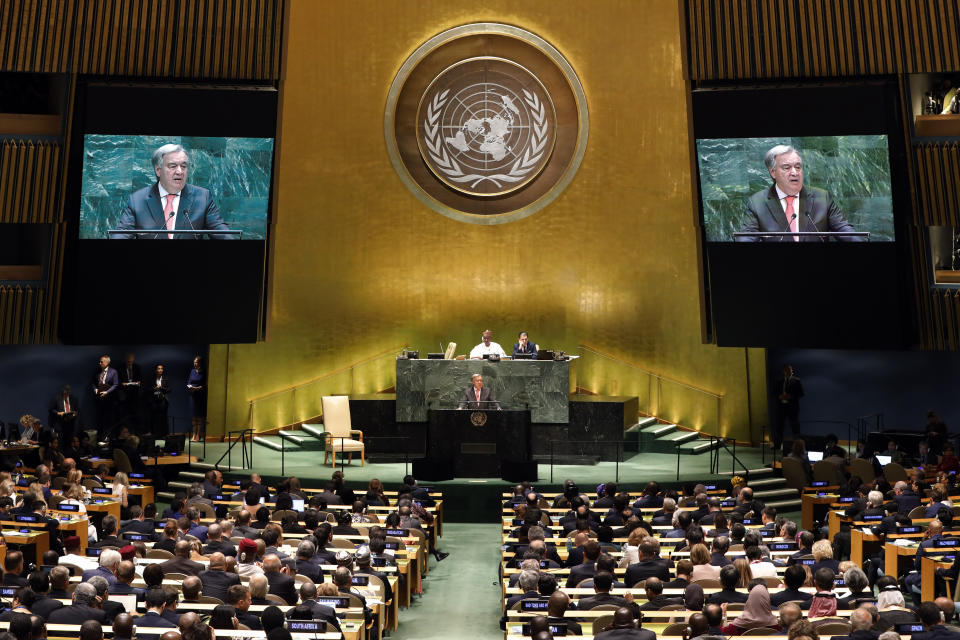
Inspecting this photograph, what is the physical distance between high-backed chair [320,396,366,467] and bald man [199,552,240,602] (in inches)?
335

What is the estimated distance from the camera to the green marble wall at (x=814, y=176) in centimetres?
1666

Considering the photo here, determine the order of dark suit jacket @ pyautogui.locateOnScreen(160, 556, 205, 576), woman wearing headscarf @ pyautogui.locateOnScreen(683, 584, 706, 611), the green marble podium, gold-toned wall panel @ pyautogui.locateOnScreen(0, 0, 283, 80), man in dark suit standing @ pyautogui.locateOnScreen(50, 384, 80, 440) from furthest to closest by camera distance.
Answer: man in dark suit standing @ pyautogui.locateOnScreen(50, 384, 80, 440) < the green marble podium < gold-toned wall panel @ pyautogui.locateOnScreen(0, 0, 283, 80) < dark suit jacket @ pyautogui.locateOnScreen(160, 556, 205, 576) < woman wearing headscarf @ pyautogui.locateOnScreen(683, 584, 706, 611)

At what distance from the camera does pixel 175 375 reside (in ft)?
68.1

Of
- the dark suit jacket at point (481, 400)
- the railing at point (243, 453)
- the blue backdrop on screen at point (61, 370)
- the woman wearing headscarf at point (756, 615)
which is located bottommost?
the woman wearing headscarf at point (756, 615)

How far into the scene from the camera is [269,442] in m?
19.4

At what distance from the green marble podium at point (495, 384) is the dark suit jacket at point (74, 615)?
33.3 feet

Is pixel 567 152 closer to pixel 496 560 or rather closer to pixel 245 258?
pixel 245 258

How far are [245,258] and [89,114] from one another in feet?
10.4

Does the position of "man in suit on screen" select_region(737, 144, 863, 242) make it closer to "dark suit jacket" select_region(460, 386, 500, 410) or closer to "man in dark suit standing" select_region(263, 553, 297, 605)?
"dark suit jacket" select_region(460, 386, 500, 410)

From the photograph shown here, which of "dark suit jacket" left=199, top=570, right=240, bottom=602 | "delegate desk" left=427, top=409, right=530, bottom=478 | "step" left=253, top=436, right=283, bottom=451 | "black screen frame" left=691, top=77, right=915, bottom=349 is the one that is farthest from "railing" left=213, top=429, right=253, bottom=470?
"dark suit jacket" left=199, top=570, right=240, bottom=602

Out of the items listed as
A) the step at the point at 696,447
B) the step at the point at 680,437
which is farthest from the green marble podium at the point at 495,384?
the step at the point at 696,447

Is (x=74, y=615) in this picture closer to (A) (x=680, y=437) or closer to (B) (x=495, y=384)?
(B) (x=495, y=384)

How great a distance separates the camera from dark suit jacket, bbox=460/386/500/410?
55.7 feet

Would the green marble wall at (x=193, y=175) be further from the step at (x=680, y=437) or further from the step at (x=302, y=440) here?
the step at (x=680, y=437)
